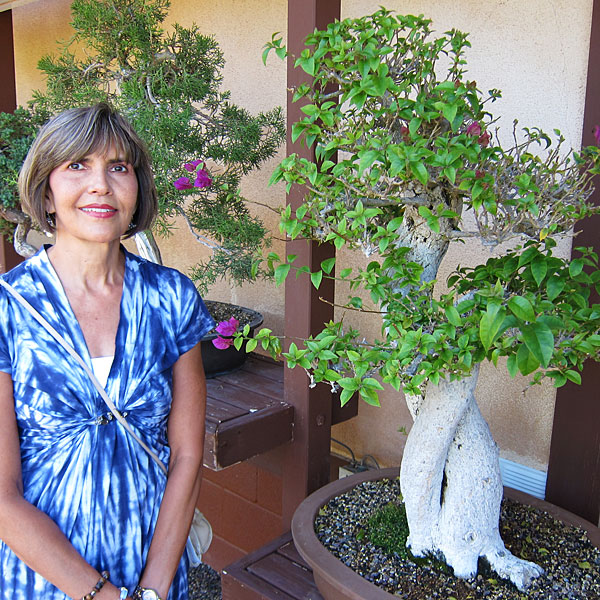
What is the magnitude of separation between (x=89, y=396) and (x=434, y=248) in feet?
2.78

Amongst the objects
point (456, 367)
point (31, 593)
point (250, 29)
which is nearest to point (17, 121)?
point (250, 29)

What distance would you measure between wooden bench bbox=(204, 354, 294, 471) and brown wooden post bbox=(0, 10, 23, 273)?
1759 millimetres

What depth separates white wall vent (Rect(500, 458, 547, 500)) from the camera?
2119 millimetres

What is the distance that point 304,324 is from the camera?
6.37ft

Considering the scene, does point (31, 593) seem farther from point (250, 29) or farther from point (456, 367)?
point (250, 29)

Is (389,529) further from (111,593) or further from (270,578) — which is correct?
(111,593)

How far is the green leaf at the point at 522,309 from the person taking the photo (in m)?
0.98

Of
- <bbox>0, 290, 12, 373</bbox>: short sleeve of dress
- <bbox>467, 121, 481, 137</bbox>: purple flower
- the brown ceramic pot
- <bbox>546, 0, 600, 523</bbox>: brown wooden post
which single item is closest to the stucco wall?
<bbox>546, 0, 600, 523</bbox>: brown wooden post

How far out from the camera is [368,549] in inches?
63.3

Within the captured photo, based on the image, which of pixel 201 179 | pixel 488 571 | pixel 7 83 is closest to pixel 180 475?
pixel 488 571

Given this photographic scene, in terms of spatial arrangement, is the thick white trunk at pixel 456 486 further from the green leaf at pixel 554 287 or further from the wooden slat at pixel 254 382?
the wooden slat at pixel 254 382

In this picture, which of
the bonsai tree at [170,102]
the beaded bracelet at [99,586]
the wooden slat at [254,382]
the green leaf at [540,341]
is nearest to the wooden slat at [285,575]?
the wooden slat at [254,382]

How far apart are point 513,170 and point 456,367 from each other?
0.42m

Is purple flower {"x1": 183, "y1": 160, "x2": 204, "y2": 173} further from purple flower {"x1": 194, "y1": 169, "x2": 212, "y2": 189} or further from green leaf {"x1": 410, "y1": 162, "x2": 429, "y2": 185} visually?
green leaf {"x1": 410, "y1": 162, "x2": 429, "y2": 185}
